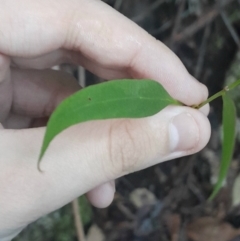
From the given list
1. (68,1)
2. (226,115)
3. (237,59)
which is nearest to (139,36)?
(68,1)

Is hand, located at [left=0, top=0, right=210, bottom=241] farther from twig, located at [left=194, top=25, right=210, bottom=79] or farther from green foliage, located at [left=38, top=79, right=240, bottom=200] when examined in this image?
twig, located at [left=194, top=25, right=210, bottom=79]

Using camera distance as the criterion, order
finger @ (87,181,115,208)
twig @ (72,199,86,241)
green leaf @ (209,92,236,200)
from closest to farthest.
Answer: green leaf @ (209,92,236,200)
finger @ (87,181,115,208)
twig @ (72,199,86,241)

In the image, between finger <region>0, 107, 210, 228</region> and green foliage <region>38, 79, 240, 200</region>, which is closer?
green foliage <region>38, 79, 240, 200</region>

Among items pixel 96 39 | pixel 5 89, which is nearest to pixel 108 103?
pixel 96 39

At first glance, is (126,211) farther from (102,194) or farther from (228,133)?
(228,133)

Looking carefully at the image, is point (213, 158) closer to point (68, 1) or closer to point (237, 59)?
point (237, 59)

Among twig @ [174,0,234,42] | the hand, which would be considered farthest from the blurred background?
the hand
